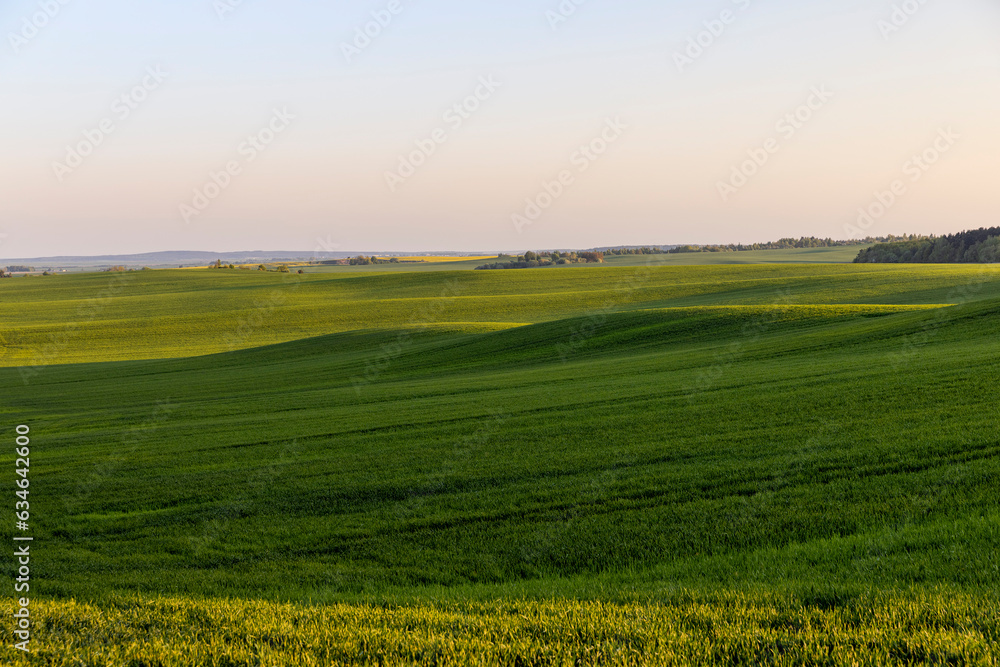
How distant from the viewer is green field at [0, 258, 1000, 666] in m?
5.20

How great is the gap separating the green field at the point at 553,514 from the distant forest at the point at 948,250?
254 ft

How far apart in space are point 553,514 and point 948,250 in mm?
107360

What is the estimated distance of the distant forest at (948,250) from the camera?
8712cm

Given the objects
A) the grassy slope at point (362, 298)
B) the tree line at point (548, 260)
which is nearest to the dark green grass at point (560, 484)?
the grassy slope at point (362, 298)

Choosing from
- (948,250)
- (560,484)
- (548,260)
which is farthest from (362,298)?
(948,250)

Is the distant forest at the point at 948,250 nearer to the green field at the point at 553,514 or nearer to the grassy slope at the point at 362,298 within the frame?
the grassy slope at the point at 362,298

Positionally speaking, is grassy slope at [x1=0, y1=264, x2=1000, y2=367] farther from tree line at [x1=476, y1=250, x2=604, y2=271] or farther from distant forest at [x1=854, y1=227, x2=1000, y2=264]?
tree line at [x1=476, y1=250, x2=604, y2=271]

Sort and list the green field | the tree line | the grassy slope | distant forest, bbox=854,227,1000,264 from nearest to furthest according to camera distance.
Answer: the green field < the grassy slope < distant forest, bbox=854,227,1000,264 < the tree line

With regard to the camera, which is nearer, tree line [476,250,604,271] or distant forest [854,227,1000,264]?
distant forest [854,227,1000,264]

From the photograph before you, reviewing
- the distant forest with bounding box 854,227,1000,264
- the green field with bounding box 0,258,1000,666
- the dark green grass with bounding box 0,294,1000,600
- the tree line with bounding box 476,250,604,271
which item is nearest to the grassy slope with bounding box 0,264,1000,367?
the distant forest with bounding box 854,227,1000,264

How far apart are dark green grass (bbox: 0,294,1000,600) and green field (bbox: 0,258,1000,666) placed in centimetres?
6

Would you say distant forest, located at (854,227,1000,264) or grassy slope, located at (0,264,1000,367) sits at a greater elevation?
distant forest, located at (854,227,1000,264)

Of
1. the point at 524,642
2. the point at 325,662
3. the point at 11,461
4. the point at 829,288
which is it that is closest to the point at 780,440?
the point at 524,642

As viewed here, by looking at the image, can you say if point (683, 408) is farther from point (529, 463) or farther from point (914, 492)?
point (914, 492)
